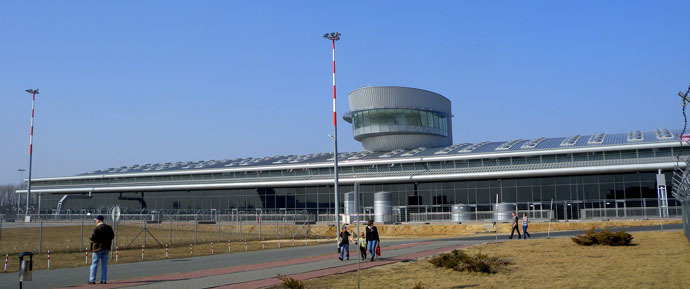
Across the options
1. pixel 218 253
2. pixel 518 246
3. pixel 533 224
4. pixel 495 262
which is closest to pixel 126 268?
pixel 218 253

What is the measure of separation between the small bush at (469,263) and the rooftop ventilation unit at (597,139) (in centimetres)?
3834

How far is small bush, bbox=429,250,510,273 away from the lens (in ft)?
53.3

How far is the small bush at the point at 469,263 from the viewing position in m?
16.2

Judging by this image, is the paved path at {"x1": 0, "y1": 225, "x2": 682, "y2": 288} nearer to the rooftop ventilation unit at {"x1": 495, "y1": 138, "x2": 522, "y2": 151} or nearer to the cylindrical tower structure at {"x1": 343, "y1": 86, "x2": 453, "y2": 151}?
the rooftop ventilation unit at {"x1": 495, "y1": 138, "x2": 522, "y2": 151}

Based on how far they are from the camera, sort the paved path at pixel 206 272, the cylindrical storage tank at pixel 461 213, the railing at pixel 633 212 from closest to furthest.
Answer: the paved path at pixel 206 272
the railing at pixel 633 212
the cylindrical storage tank at pixel 461 213

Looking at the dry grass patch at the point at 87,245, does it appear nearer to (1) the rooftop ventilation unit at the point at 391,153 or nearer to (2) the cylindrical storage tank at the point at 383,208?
(2) the cylindrical storage tank at the point at 383,208

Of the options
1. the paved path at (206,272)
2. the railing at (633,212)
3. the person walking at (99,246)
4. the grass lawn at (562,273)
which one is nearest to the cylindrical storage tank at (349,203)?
the railing at (633,212)

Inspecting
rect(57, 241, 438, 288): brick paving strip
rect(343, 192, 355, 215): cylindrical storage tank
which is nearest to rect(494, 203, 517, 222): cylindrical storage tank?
rect(343, 192, 355, 215): cylindrical storage tank

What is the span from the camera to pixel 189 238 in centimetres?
4150

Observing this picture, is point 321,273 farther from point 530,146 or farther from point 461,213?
point 530,146

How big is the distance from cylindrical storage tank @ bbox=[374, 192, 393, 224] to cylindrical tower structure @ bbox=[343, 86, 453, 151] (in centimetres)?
1560

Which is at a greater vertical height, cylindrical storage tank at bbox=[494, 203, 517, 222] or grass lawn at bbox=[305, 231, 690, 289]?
cylindrical storage tank at bbox=[494, 203, 517, 222]

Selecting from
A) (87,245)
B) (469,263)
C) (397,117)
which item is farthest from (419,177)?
(469,263)

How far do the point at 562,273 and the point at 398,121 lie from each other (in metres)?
54.3
